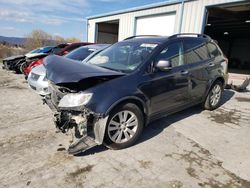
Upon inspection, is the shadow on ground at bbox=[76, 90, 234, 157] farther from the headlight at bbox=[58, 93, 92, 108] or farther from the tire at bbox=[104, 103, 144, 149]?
the headlight at bbox=[58, 93, 92, 108]

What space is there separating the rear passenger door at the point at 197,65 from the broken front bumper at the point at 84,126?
2243 mm

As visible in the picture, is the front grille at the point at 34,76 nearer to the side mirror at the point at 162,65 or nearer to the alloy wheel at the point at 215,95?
the side mirror at the point at 162,65

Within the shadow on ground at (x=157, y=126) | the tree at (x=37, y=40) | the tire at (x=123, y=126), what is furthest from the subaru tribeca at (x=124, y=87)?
the tree at (x=37, y=40)

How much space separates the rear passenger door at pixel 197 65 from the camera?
14.7ft

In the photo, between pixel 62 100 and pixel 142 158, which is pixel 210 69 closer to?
pixel 142 158

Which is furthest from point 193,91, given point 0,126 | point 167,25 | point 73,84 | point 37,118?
point 167,25

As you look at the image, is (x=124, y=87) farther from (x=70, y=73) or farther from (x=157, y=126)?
(x=157, y=126)

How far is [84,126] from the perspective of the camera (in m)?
3.00

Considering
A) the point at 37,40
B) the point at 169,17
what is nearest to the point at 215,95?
the point at 169,17

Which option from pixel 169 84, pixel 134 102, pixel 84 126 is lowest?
pixel 84 126

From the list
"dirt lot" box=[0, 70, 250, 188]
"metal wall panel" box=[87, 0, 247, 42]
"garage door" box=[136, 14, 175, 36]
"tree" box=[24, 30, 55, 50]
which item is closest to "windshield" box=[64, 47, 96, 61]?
"dirt lot" box=[0, 70, 250, 188]

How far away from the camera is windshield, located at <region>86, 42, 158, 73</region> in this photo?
3.71 meters

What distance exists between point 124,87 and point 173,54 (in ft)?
4.79

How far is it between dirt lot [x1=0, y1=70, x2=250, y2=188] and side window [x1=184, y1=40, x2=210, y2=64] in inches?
52.4
